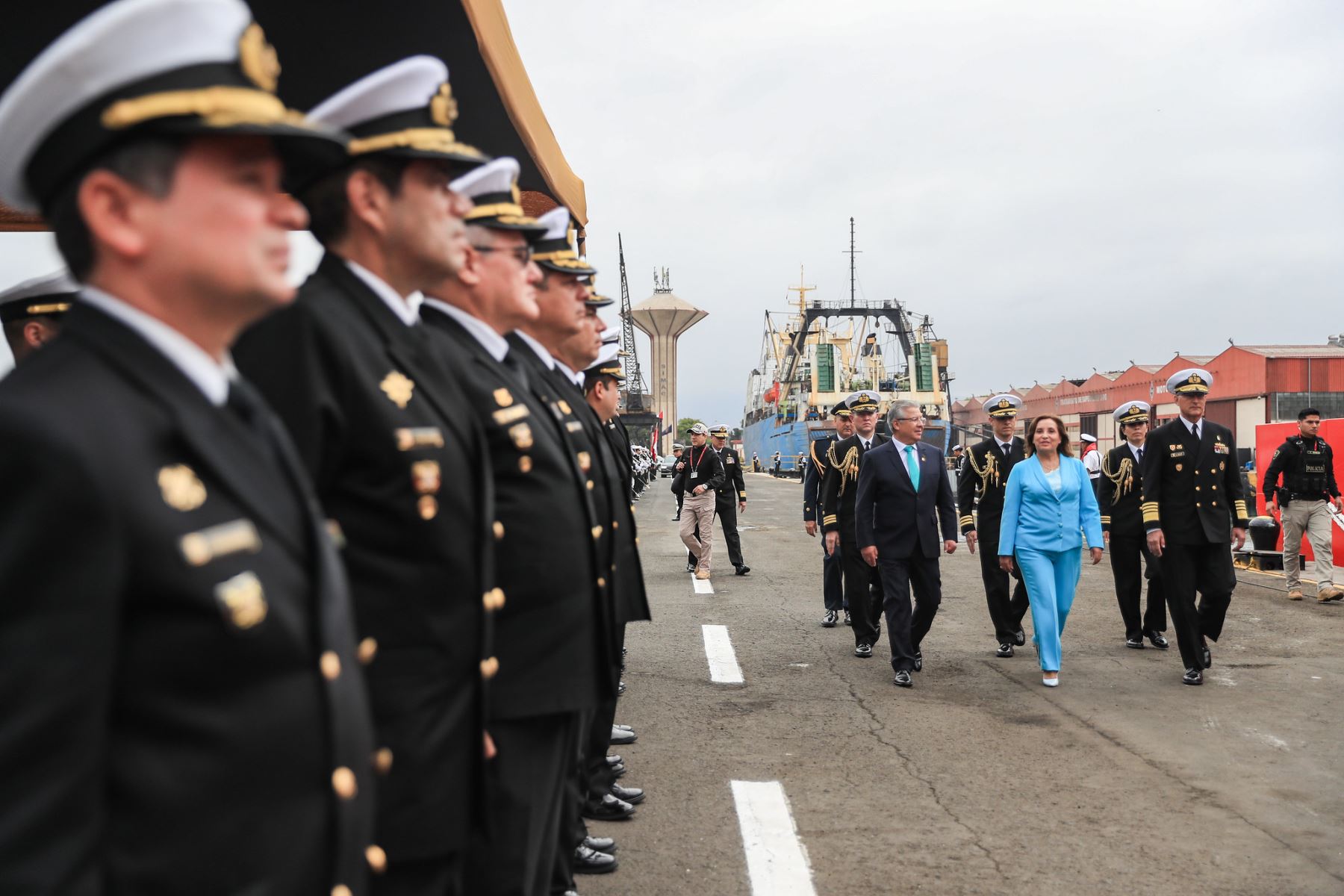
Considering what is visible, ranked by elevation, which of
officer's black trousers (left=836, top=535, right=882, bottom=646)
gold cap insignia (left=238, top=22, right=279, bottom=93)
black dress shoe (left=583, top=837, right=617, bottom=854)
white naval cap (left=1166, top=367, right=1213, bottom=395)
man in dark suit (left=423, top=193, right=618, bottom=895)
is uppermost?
gold cap insignia (left=238, top=22, right=279, bottom=93)

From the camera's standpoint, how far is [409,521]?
6.98ft

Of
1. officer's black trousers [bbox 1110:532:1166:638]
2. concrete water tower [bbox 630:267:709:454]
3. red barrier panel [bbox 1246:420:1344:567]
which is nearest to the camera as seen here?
officer's black trousers [bbox 1110:532:1166:638]

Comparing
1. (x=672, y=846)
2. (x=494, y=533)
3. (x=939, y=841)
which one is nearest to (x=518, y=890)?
(x=494, y=533)

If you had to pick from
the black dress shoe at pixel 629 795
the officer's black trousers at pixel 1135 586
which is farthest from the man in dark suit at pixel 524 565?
the officer's black trousers at pixel 1135 586

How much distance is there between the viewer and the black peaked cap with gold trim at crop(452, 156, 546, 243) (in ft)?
9.76

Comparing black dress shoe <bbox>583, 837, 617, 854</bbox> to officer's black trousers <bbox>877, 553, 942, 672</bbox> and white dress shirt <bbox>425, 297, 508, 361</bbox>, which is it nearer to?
white dress shirt <bbox>425, 297, 508, 361</bbox>

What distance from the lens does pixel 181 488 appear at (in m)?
1.37

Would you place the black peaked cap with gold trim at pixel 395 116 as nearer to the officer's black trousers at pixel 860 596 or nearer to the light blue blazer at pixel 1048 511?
the light blue blazer at pixel 1048 511

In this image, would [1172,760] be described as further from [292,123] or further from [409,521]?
[292,123]

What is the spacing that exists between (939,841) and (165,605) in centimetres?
392

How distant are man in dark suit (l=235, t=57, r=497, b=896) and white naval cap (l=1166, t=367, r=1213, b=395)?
7513 millimetres

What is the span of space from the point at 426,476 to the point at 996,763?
4476 millimetres

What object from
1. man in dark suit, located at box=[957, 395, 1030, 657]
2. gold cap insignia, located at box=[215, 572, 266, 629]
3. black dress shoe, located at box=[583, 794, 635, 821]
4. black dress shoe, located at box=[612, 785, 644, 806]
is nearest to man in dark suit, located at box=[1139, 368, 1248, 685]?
man in dark suit, located at box=[957, 395, 1030, 657]

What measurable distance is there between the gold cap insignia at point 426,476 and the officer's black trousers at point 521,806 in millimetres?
765
